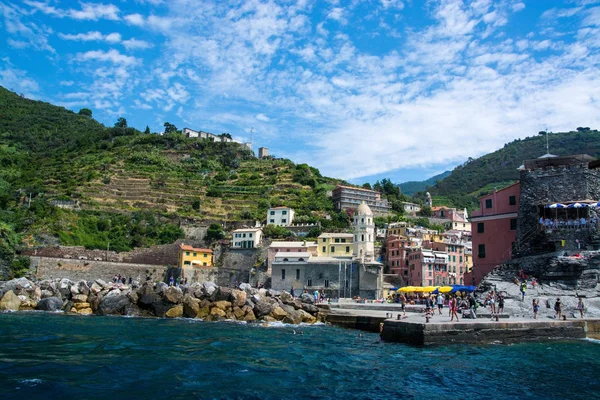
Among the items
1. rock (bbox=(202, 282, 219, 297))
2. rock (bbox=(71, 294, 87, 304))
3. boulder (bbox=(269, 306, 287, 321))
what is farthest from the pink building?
rock (bbox=(71, 294, 87, 304))

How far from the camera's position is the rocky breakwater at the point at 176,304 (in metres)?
32.3

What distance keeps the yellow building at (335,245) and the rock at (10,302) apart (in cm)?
3318

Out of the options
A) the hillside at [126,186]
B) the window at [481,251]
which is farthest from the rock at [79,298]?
the window at [481,251]

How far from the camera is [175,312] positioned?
32688mm

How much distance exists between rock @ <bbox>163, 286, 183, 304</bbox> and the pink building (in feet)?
74.4

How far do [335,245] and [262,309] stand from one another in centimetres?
2804

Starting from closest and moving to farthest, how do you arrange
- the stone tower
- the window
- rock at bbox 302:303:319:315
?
rock at bbox 302:303:319:315, the window, the stone tower

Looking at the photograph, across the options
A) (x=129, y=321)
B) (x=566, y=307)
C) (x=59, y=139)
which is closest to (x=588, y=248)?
(x=566, y=307)

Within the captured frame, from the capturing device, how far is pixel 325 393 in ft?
42.9

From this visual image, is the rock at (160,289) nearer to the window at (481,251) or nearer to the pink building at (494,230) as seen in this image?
the pink building at (494,230)

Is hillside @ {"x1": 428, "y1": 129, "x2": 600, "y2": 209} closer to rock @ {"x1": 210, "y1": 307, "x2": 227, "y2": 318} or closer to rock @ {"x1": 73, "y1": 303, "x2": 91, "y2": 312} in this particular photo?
rock @ {"x1": 210, "y1": 307, "x2": 227, "y2": 318}

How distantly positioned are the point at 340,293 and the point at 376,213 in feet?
125

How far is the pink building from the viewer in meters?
37.0

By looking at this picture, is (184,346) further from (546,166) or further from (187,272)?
(187,272)
